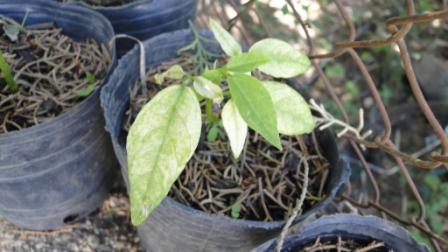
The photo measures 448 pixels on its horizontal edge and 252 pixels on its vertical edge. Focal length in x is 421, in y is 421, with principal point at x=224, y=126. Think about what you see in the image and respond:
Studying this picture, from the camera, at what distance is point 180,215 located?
94cm

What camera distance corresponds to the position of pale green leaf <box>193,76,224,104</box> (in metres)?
0.84

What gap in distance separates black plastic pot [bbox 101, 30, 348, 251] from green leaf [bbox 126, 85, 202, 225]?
0.47 feet

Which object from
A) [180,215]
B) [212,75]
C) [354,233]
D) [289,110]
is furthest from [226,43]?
[354,233]

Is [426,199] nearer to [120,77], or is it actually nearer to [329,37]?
[329,37]

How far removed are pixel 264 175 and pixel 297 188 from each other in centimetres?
9

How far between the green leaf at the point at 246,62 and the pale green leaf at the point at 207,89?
6 cm

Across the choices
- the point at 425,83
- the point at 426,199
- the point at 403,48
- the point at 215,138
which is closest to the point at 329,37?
the point at 425,83

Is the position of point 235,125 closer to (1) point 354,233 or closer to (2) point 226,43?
(2) point 226,43

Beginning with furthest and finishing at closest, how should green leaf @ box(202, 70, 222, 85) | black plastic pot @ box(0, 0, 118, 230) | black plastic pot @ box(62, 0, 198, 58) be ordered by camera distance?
black plastic pot @ box(62, 0, 198, 58) → black plastic pot @ box(0, 0, 118, 230) → green leaf @ box(202, 70, 222, 85)

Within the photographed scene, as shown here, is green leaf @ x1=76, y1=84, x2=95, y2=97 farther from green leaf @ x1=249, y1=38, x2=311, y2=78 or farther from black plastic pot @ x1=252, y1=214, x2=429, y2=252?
black plastic pot @ x1=252, y1=214, x2=429, y2=252

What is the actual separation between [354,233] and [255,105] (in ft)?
1.25

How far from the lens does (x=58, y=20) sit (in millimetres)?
1308

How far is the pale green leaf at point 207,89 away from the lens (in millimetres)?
842

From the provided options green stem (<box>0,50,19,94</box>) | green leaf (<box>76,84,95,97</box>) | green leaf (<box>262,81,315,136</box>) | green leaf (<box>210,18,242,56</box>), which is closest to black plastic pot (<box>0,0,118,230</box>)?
green leaf (<box>76,84,95,97</box>)
